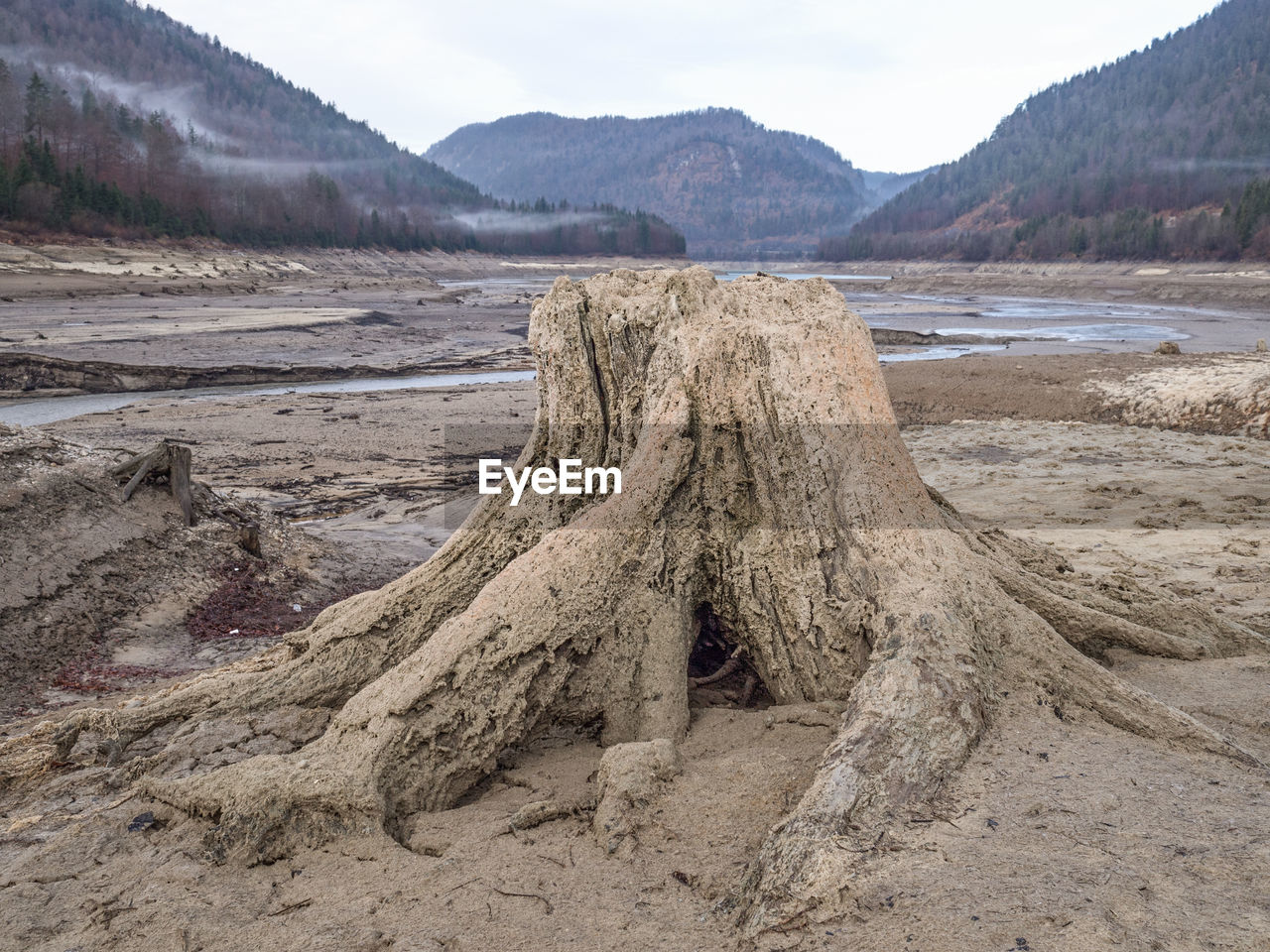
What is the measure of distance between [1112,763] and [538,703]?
2039 mm

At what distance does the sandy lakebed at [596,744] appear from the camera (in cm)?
223

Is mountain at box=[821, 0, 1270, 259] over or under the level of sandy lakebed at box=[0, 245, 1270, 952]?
over

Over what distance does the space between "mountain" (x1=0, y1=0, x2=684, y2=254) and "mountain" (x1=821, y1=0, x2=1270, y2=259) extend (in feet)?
139

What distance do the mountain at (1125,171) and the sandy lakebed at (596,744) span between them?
57.2m

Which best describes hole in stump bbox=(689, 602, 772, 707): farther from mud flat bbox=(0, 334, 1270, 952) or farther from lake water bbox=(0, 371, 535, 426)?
lake water bbox=(0, 371, 535, 426)

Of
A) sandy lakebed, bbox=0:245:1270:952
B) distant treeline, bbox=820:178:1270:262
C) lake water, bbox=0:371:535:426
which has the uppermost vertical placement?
distant treeline, bbox=820:178:1270:262

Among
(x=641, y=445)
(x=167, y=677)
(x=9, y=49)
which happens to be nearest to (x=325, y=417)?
(x=167, y=677)

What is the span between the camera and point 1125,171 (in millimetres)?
104375

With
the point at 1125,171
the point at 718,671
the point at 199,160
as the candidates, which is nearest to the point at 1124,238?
the point at 1125,171

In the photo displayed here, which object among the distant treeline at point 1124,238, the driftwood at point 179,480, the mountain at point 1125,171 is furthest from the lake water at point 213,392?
the mountain at point 1125,171

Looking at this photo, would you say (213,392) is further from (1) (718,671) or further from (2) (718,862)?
(2) (718,862)

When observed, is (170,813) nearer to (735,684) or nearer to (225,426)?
(735,684)

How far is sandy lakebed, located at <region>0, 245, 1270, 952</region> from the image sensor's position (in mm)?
2232

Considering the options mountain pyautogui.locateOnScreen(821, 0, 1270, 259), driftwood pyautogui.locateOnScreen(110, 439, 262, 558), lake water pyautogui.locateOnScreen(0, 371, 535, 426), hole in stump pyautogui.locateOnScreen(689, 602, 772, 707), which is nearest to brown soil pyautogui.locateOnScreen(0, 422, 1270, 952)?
hole in stump pyautogui.locateOnScreen(689, 602, 772, 707)
